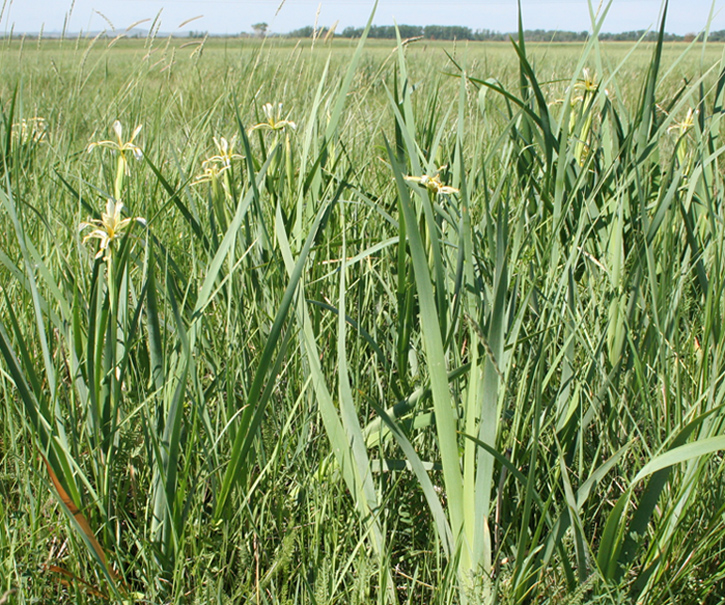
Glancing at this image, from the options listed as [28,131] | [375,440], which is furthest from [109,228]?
[28,131]

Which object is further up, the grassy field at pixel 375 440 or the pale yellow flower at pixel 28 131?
the pale yellow flower at pixel 28 131

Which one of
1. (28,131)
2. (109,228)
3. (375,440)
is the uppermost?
(28,131)

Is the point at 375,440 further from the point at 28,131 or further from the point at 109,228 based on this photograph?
the point at 28,131

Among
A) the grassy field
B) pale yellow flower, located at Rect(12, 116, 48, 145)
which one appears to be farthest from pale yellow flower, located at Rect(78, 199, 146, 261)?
pale yellow flower, located at Rect(12, 116, 48, 145)

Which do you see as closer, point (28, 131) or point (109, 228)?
point (109, 228)

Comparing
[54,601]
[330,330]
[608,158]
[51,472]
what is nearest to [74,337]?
[51,472]

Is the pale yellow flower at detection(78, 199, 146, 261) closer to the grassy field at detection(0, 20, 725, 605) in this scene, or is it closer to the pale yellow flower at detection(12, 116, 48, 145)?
the grassy field at detection(0, 20, 725, 605)

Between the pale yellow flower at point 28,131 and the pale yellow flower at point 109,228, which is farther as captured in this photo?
the pale yellow flower at point 28,131

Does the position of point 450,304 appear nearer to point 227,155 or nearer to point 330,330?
point 330,330

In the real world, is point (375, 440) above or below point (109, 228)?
below

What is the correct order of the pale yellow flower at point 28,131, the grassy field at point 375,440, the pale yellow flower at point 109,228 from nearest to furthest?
the grassy field at point 375,440 < the pale yellow flower at point 109,228 < the pale yellow flower at point 28,131

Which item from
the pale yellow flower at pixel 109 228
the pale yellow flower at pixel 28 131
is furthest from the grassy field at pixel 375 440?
the pale yellow flower at pixel 28 131

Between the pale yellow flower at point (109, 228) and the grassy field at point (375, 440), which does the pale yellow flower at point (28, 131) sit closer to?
the grassy field at point (375, 440)

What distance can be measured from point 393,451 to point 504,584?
0.87 ft
